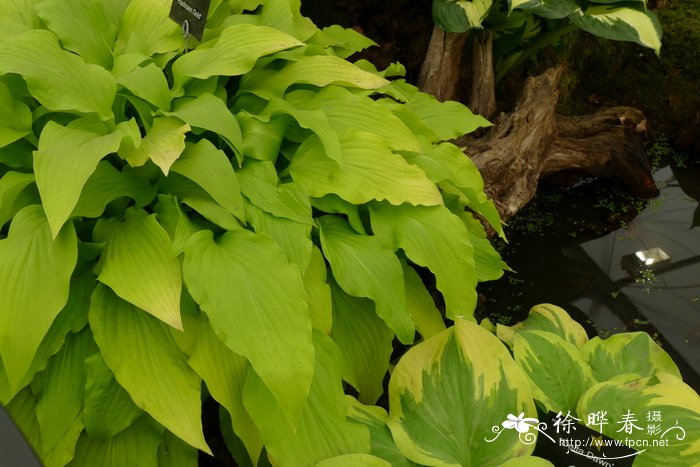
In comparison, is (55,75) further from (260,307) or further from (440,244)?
(440,244)

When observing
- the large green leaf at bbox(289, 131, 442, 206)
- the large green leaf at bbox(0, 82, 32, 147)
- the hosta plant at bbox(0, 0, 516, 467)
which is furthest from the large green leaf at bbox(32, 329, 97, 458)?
the large green leaf at bbox(289, 131, 442, 206)

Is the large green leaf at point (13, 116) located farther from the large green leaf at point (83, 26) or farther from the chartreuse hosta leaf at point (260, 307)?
the chartreuse hosta leaf at point (260, 307)

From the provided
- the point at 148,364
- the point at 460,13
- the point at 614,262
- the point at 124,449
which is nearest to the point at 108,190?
the point at 148,364

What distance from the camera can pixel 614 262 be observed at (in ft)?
6.52

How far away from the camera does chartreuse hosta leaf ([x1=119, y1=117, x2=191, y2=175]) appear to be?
1.00 m

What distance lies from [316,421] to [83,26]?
33.5 inches

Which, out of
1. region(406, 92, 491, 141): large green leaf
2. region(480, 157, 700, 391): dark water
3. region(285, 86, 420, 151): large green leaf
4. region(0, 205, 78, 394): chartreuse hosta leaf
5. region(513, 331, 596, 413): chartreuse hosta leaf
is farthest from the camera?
region(480, 157, 700, 391): dark water

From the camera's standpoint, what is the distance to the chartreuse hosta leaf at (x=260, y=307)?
917 mm

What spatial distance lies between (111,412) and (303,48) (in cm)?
81

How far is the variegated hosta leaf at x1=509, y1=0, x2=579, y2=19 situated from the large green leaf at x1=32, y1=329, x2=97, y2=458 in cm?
130

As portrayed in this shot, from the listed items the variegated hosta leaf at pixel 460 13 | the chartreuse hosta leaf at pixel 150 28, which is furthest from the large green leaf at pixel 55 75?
the variegated hosta leaf at pixel 460 13

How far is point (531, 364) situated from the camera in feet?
3.77

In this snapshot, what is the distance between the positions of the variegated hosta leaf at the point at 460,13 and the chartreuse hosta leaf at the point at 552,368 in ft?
2.97

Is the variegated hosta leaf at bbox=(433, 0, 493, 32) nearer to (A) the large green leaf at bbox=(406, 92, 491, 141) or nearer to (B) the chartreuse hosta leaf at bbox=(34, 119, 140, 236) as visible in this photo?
(A) the large green leaf at bbox=(406, 92, 491, 141)
